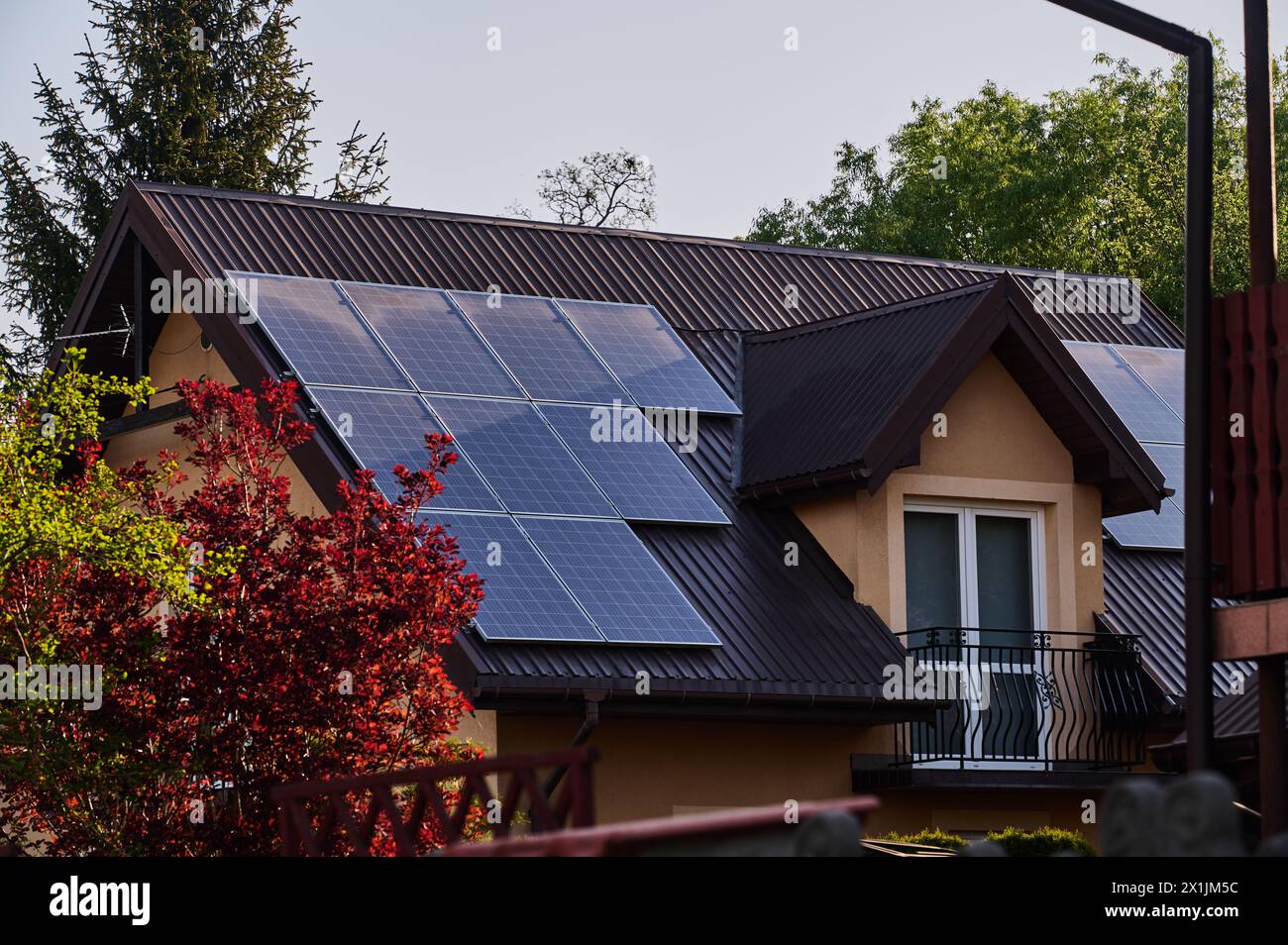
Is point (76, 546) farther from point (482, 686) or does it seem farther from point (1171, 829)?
point (1171, 829)

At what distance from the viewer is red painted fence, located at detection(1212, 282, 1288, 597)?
12.2 meters

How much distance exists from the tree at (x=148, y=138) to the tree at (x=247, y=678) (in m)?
28.3

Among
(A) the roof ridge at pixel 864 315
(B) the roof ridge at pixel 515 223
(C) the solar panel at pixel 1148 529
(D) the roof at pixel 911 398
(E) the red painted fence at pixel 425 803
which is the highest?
(B) the roof ridge at pixel 515 223

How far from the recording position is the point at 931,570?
19312mm

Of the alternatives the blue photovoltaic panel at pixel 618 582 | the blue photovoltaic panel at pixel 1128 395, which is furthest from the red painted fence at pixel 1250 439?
the blue photovoltaic panel at pixel 1128 395

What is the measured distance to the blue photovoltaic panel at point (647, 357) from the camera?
20.2 meters

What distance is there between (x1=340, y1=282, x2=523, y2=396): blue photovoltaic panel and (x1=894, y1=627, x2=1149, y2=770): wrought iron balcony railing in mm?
4501

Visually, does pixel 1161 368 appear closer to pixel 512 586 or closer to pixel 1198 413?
pixel 512 586

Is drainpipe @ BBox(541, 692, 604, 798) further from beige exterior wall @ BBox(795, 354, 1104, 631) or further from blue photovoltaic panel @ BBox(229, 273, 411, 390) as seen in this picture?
blue photovoltaic panel @ BBox(229, 273, 411, 390)

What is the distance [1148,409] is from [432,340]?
27.4 feet

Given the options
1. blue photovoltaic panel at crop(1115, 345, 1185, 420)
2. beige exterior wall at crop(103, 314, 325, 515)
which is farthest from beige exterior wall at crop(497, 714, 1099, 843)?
blue photovoltaic panel at crop(1115, 345, 1185, 420)

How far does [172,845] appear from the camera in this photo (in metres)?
13.4

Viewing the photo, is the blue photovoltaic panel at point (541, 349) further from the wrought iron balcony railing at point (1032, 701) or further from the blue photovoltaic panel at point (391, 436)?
the wrought iron balcony railing at point (1032, 701)
